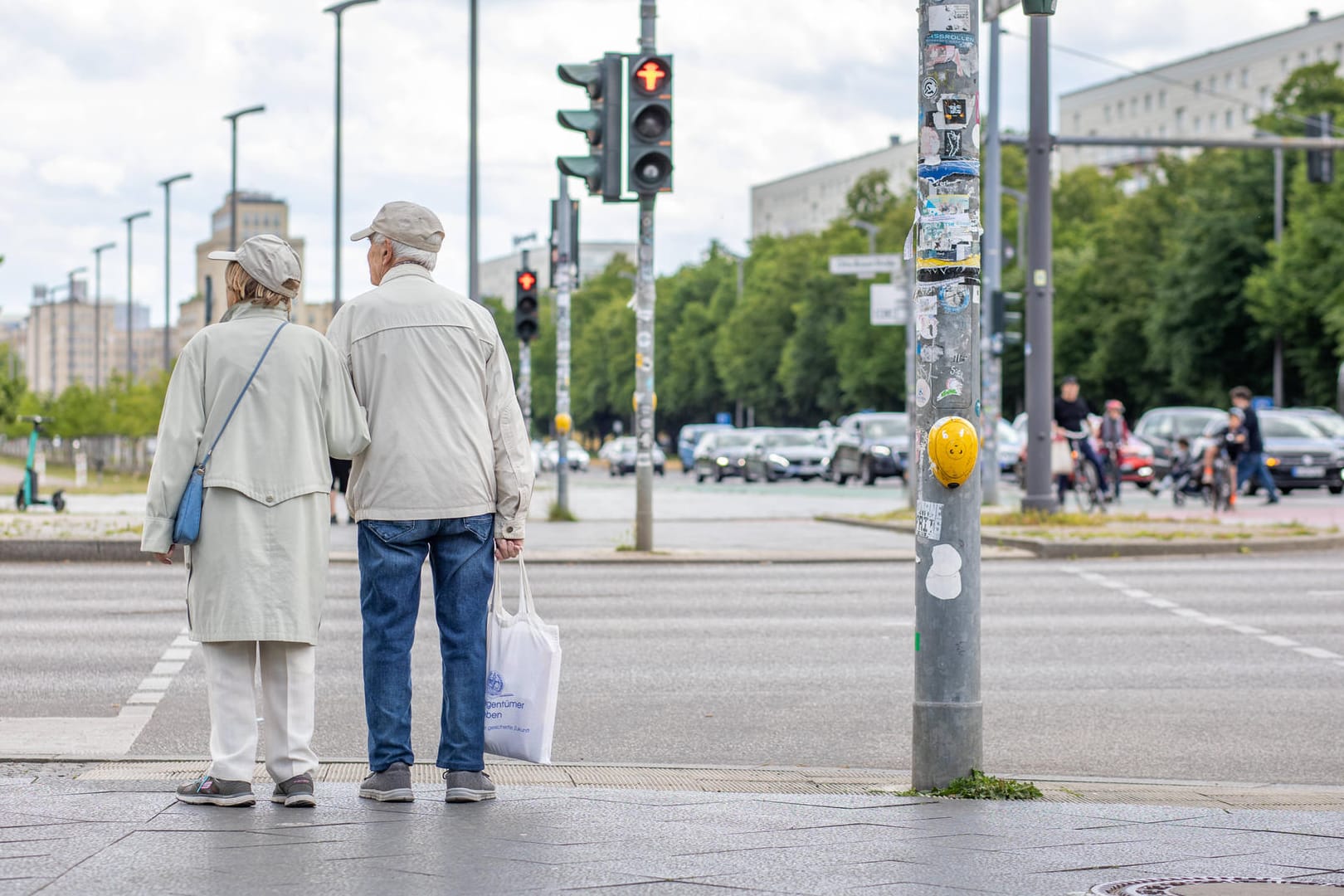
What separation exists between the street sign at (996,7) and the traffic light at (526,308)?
18.2 m

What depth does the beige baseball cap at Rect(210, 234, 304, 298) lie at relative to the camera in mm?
5781

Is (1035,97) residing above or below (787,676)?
above

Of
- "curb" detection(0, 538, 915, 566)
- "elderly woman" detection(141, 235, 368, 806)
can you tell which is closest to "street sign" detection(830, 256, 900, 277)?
"curb" detection(0, 538, 915, 566)

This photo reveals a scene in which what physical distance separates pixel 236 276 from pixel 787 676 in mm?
4840

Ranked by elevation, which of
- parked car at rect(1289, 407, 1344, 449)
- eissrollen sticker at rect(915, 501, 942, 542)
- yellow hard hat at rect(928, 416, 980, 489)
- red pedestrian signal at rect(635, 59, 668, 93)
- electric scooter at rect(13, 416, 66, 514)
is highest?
red pedestrian signal at rect(635, 59, 668, 93)

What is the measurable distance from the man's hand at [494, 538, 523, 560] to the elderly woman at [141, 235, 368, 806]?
528 mm

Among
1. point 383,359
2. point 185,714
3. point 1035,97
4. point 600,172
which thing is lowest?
point 185,714

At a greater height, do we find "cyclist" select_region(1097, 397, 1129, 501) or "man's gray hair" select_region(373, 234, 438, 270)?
"man's gray hair" select_region(373, 234, 438, 270)

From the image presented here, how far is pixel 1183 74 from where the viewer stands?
12656 cm

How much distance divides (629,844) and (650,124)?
1216 cm

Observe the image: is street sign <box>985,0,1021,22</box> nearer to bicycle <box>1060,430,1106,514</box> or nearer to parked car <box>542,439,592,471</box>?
bicycle <box>1060,430,1106,514</box>

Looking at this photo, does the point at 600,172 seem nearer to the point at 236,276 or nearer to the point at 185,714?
the point at 185,714

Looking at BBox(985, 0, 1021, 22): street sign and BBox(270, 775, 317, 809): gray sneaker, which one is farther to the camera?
BBox(985, 0, 1021, 22): street sign

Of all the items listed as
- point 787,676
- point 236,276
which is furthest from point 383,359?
point 787,676
